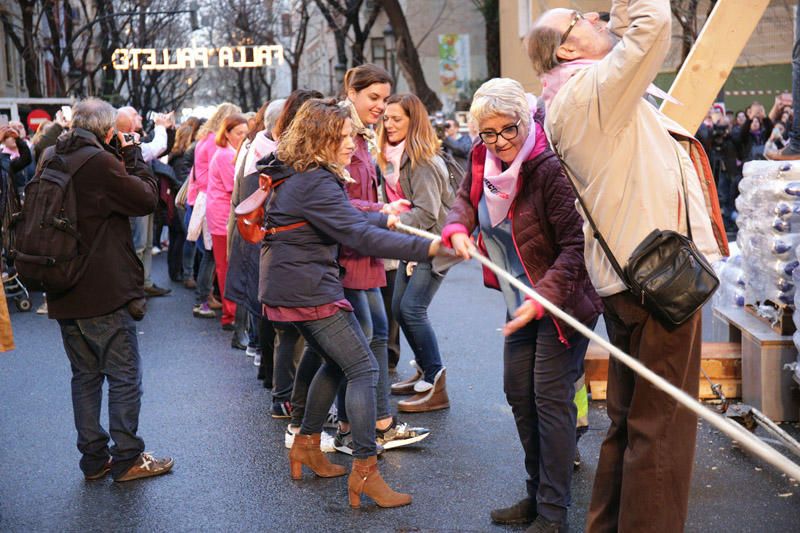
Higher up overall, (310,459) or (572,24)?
(572,24)

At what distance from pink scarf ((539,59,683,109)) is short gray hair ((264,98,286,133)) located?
267 centimetres

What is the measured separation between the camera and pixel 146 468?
5.54 metres

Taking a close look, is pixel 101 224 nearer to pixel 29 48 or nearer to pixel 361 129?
pixel 361 129

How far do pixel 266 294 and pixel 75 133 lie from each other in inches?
54.1

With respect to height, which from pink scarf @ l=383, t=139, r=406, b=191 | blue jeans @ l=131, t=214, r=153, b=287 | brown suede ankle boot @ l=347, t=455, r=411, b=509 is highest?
pink scarf @ l=383, t=139, r=406, b=191

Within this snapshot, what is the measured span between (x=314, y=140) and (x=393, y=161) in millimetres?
1835

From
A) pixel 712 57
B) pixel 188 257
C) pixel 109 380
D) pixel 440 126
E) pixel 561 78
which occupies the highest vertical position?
pixel 712 57

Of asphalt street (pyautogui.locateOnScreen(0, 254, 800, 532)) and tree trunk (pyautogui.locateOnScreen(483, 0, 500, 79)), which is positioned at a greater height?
tree trunk (pyautogui.locateOnScreen(483, 0, 500, 79))

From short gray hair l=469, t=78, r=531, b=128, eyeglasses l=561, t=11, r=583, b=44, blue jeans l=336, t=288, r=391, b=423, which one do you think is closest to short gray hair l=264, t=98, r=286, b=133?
blue jeans l=336, t=288, r=391, b=423

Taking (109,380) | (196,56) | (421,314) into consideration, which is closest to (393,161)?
(421,314)

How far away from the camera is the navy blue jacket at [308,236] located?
15.7 feet

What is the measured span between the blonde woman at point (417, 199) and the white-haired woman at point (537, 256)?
1.98 meters

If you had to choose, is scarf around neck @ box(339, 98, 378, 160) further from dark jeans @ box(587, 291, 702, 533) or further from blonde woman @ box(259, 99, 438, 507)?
dark jeans @ box(587, 291, 702, 533)

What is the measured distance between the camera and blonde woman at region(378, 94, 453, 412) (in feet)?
21.6
